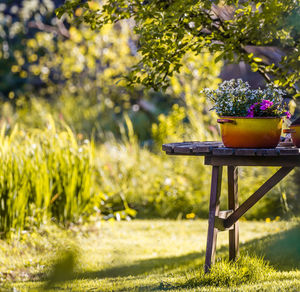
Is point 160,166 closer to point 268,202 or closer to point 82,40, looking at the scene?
point 268,202

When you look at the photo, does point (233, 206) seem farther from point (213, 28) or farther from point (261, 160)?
point (213, 28)

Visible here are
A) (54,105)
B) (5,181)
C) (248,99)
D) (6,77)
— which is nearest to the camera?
(248,99)

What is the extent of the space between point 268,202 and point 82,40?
6129 mm

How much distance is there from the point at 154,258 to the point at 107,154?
8.97 ft

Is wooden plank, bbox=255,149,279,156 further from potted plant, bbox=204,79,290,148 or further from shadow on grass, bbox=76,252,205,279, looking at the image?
shadow on grass, bbox=76,252,205,279

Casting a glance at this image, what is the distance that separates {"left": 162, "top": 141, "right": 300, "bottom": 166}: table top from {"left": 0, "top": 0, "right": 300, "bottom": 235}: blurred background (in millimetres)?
699

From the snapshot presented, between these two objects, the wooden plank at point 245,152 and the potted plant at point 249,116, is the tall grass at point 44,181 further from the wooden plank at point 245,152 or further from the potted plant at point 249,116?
the wooden plank at point 245,152

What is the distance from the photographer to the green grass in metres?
3.14

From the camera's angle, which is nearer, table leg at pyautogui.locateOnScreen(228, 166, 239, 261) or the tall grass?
table leg at pyautogui.locateOnScreen(228, 166, 239, 261)

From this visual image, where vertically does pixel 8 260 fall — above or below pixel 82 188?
below

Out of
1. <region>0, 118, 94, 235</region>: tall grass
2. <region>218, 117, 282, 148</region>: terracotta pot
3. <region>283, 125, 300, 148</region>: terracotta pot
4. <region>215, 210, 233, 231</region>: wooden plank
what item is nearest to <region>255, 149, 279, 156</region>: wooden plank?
<region>218, 117, 282, 148</region>: terracotta pot

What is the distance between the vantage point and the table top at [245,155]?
9.04 ft

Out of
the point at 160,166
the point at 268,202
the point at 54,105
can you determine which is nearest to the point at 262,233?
the point at 268,202

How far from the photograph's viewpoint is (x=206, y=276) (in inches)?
120
